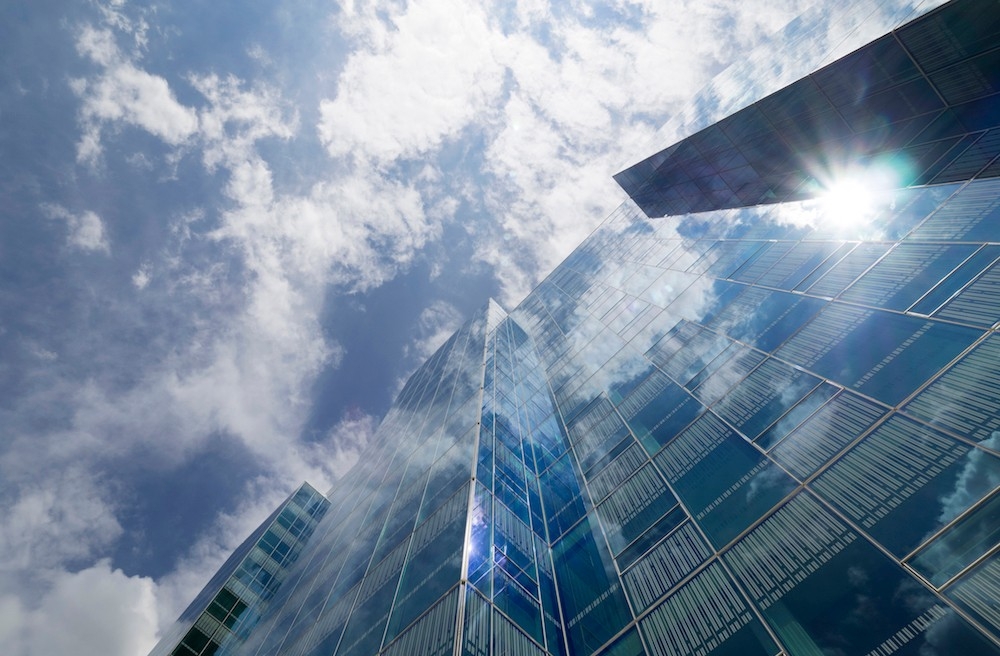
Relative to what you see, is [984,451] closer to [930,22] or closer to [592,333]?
[930,22]

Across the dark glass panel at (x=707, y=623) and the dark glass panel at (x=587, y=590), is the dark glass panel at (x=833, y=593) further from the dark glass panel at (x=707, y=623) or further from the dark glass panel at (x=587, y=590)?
the dark glass panel at (x=587, y=590)

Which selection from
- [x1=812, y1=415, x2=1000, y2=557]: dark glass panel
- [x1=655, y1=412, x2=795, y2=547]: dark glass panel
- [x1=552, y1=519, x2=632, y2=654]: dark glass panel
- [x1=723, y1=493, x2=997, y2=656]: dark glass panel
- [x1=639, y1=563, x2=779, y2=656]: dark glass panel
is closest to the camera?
[x1=723, y1=493, x2=997, y2=656]: dark glass panel

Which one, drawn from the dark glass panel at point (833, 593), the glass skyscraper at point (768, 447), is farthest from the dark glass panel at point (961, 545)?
the dark glass panel at point (833, 593)

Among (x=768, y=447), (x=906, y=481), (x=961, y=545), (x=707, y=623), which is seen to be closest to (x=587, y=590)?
(x=707, y=623)

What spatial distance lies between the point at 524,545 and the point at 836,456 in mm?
8958

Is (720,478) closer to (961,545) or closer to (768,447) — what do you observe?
(768,447)

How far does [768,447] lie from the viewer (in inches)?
443

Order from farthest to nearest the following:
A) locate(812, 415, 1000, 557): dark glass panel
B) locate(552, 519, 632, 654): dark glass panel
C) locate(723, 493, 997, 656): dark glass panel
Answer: locate(552, 519, 632, 654): dark glass panel → locate(812, 415, 1000, 557): dark glass panel → locate(723, 493, 997, 656): dark glass panel

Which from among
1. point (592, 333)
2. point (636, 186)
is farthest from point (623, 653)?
point (636, 186)

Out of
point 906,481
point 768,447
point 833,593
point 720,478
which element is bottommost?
point 833,593

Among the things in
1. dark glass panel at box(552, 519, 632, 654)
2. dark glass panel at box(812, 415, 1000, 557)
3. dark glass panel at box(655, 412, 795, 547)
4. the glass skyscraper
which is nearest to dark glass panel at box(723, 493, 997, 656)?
the glass skyscraper

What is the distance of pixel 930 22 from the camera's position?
506 inches

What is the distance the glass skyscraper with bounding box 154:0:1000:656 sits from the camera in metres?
7.97

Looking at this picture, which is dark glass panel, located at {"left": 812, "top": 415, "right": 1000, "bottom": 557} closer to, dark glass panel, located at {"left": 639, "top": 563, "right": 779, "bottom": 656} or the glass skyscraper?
the glass skyscraper
